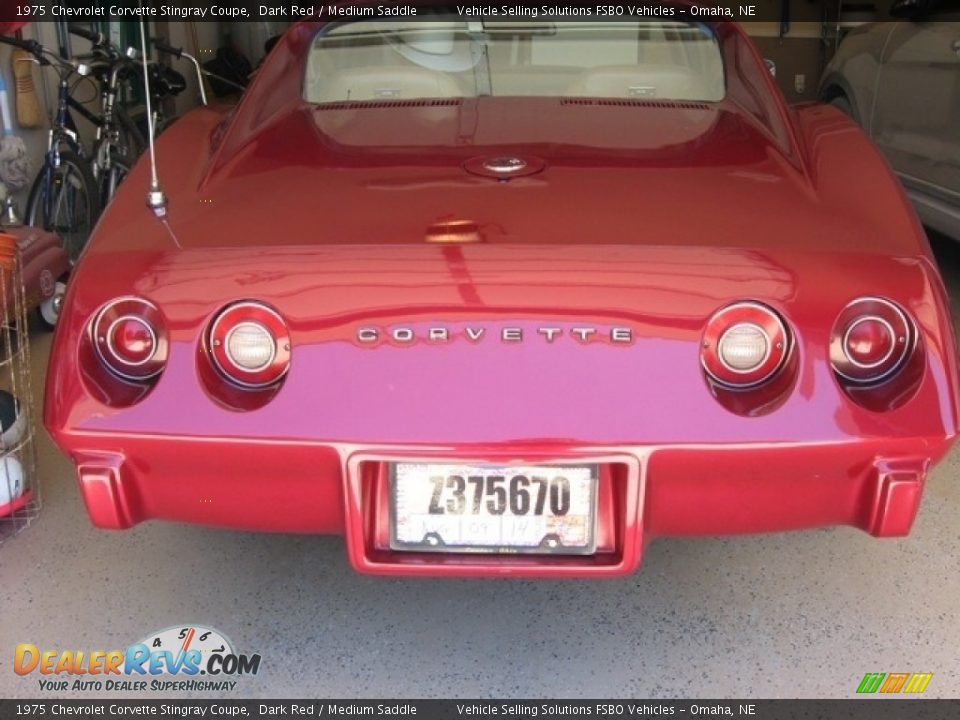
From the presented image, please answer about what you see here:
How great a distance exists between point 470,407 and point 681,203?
629 mm

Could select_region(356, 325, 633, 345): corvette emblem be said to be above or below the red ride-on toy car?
above

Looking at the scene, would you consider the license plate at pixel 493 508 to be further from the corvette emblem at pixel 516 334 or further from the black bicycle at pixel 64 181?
the black bicycle at pixel 64 181

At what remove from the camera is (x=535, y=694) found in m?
2.09

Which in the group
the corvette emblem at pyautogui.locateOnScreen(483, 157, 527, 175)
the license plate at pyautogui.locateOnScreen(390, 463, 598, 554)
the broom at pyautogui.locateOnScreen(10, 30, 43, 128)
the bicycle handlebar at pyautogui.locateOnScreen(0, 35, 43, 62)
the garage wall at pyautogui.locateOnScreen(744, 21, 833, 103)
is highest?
the corvette emblem at pyautogui.locateOnScreen(483, 157, 527, 175)

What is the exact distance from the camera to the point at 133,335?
71.6 inches

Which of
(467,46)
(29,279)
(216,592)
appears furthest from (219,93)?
(216,592)

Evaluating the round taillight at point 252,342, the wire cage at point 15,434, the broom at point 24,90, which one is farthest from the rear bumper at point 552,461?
the broom at point 24,90

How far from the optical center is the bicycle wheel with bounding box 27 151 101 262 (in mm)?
4551

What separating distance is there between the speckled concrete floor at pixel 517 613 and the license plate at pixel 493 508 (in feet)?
1.55

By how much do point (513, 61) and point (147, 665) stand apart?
1.88 metres

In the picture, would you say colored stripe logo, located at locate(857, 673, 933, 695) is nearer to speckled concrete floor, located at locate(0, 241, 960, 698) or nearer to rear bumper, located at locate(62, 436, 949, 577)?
speckled concrete floor, located at locate(0, 241, 960, 698)

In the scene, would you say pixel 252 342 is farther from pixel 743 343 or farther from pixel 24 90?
pixel 24 90

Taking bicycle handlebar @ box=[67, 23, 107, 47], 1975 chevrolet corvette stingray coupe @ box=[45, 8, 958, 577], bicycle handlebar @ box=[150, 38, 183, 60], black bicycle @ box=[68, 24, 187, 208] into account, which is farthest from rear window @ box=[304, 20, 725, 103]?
Answer: bicycle handlebar @ box=[67, 23, 107, 47]

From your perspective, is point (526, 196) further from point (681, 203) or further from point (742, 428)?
point (742, 428)
